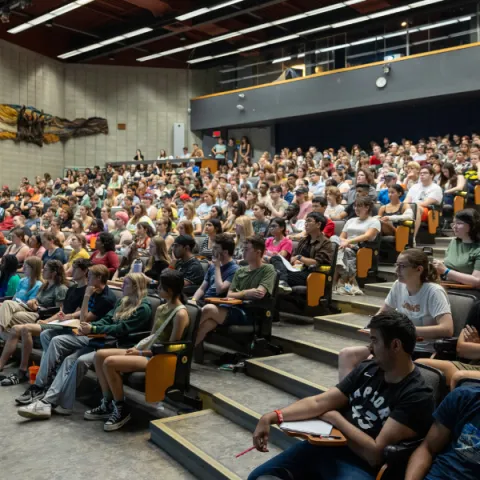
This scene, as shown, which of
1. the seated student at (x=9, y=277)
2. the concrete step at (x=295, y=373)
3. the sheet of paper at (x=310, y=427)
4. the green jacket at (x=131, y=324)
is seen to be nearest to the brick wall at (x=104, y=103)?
the seated student at (x=9, y=277)

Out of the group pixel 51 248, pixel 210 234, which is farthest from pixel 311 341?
pixel 51 248

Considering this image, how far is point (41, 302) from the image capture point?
5.21 m

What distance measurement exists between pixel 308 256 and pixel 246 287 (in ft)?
2.90

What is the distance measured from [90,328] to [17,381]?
1178mm

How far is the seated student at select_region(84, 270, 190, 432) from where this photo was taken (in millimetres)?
3666

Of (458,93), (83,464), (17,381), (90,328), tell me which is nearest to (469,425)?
(83,464)

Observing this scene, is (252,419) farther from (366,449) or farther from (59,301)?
(59,301)

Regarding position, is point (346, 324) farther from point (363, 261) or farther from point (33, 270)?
point (33, 270)

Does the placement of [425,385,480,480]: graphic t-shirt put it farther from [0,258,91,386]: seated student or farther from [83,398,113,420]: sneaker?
[0,258,91,386]: seated student

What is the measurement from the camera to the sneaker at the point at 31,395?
4137mm

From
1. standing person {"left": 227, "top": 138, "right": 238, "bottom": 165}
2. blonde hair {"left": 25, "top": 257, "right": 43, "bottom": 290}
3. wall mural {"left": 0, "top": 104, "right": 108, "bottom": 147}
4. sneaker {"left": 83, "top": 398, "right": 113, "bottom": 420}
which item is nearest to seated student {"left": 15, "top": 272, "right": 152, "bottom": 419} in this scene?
sneaker {"left": 83, "top": 398, "right": 113, "bottom": 420}

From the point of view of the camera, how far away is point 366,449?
207 cm

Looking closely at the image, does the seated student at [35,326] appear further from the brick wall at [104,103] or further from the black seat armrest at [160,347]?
the brick wall at [104,103]

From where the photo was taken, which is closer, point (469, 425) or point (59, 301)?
point (469, 425)
